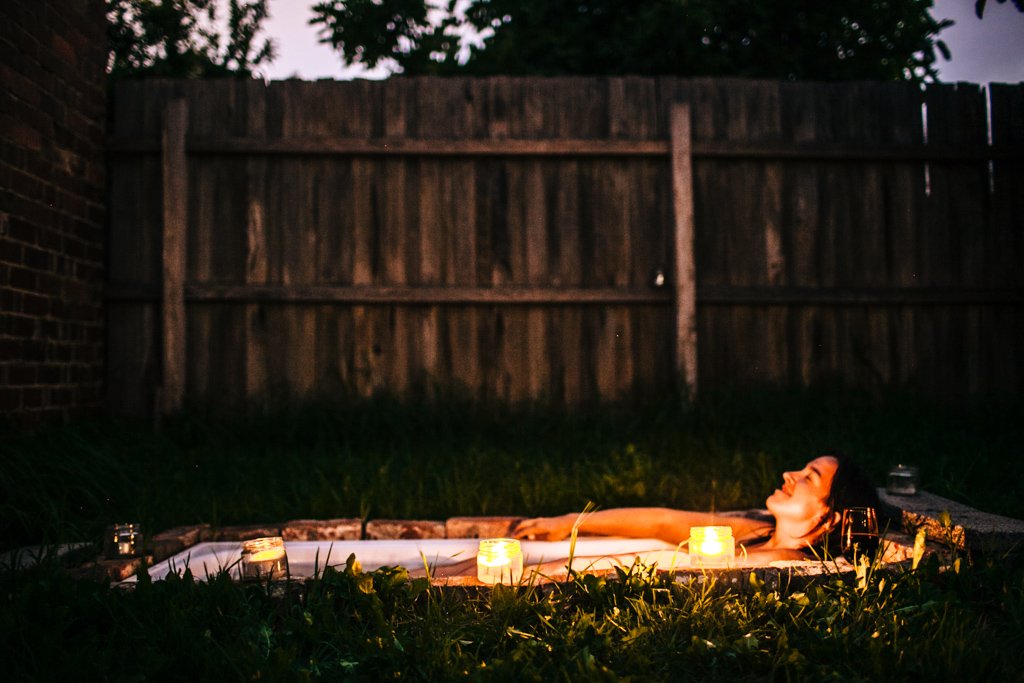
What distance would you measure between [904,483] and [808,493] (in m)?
0.58

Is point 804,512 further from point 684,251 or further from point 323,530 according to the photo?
point 684,251

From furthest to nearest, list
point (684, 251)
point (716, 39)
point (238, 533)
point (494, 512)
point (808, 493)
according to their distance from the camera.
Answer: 1. point (716, 39)
2. point (684, 251)
3. point (494, 512)
4. point (238, 533)
5. point (808, 493)

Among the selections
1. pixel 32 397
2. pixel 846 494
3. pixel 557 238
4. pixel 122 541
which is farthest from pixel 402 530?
pixel 557 238

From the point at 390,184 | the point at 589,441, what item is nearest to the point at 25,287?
the point at 390,184

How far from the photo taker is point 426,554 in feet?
9.23

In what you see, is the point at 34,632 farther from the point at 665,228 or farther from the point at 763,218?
→ the point at 763,218

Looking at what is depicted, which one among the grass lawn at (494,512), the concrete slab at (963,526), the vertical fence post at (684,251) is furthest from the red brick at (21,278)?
the concrete slab at (963,526)

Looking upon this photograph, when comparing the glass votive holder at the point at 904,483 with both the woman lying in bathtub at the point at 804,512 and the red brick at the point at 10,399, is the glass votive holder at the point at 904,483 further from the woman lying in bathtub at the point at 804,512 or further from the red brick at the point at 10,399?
the red brick at the point at 10,399

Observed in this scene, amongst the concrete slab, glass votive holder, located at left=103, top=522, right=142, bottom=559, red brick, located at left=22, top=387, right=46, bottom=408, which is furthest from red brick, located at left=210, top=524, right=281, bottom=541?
the concrete slab

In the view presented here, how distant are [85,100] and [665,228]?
3653 mm

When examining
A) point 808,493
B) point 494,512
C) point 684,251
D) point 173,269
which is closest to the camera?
point 808,493

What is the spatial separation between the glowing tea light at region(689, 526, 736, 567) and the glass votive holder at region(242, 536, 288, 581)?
4.27 ft

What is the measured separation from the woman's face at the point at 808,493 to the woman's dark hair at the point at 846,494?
0.06 ft

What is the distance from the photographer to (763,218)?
4766mm
